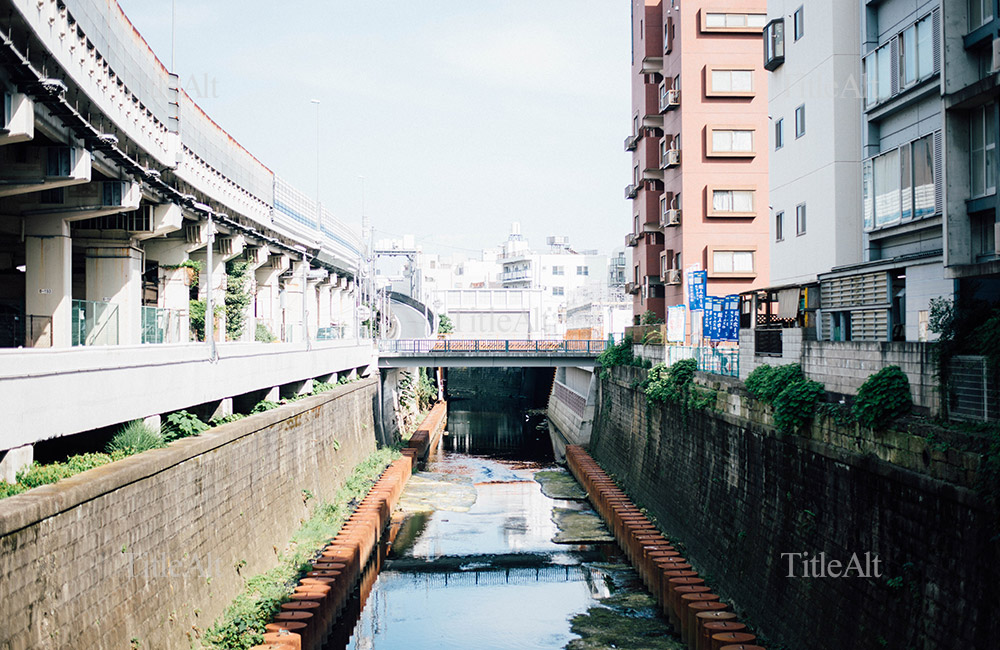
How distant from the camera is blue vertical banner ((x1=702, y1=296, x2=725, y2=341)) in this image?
27850 millimetres

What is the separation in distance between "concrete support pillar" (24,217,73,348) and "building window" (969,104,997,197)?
1884cm

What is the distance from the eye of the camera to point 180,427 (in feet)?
60.4

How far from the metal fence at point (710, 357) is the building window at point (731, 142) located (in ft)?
49.1

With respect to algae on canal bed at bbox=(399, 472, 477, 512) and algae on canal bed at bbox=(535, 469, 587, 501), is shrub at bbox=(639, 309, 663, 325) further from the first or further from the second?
algae on canal bed at bbox=(399, 472, 477, 512)

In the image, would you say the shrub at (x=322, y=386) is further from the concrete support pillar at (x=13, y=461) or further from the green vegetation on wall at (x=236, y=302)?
the concrete support pillar at (x=13, y=461)

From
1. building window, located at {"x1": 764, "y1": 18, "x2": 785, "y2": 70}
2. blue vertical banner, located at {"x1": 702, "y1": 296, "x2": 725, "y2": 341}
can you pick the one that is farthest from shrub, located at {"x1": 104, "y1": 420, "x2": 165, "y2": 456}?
building window, located at {"x1": 764, "y1": 18, "x2": 785, "y2": 70}

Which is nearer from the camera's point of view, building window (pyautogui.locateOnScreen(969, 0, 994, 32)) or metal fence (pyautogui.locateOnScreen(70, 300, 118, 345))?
metal fence (pyautogui.locateOnScreen(70, 300, 118, 345))

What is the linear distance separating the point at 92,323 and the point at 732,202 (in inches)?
1303

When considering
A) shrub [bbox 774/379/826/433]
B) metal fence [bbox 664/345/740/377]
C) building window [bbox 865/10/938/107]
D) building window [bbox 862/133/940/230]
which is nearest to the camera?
shrub [bbox 774/379/826/433]

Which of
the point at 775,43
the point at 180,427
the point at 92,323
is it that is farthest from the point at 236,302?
the point at 775,43

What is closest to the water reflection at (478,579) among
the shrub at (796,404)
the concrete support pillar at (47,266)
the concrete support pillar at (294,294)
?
the shrub at (796,404)

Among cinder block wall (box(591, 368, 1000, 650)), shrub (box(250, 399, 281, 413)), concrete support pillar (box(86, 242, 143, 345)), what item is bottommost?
cinder block wall (box(591, 368, 1000, 650))

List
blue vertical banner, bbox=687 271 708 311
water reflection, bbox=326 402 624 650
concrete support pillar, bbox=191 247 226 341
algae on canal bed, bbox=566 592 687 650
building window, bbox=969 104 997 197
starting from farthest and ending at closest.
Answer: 1. concrete support pillar, bbox=191 247 226 341
2. blue vertical banner, bbox=687 271 708 311
3. water reflection, bbox=326 402 624 650
4. algae on canal bed, bbox=566 592 687 650
5. building window, bbox=969 104 997 197

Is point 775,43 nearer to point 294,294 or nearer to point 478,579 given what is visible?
point 478,579
